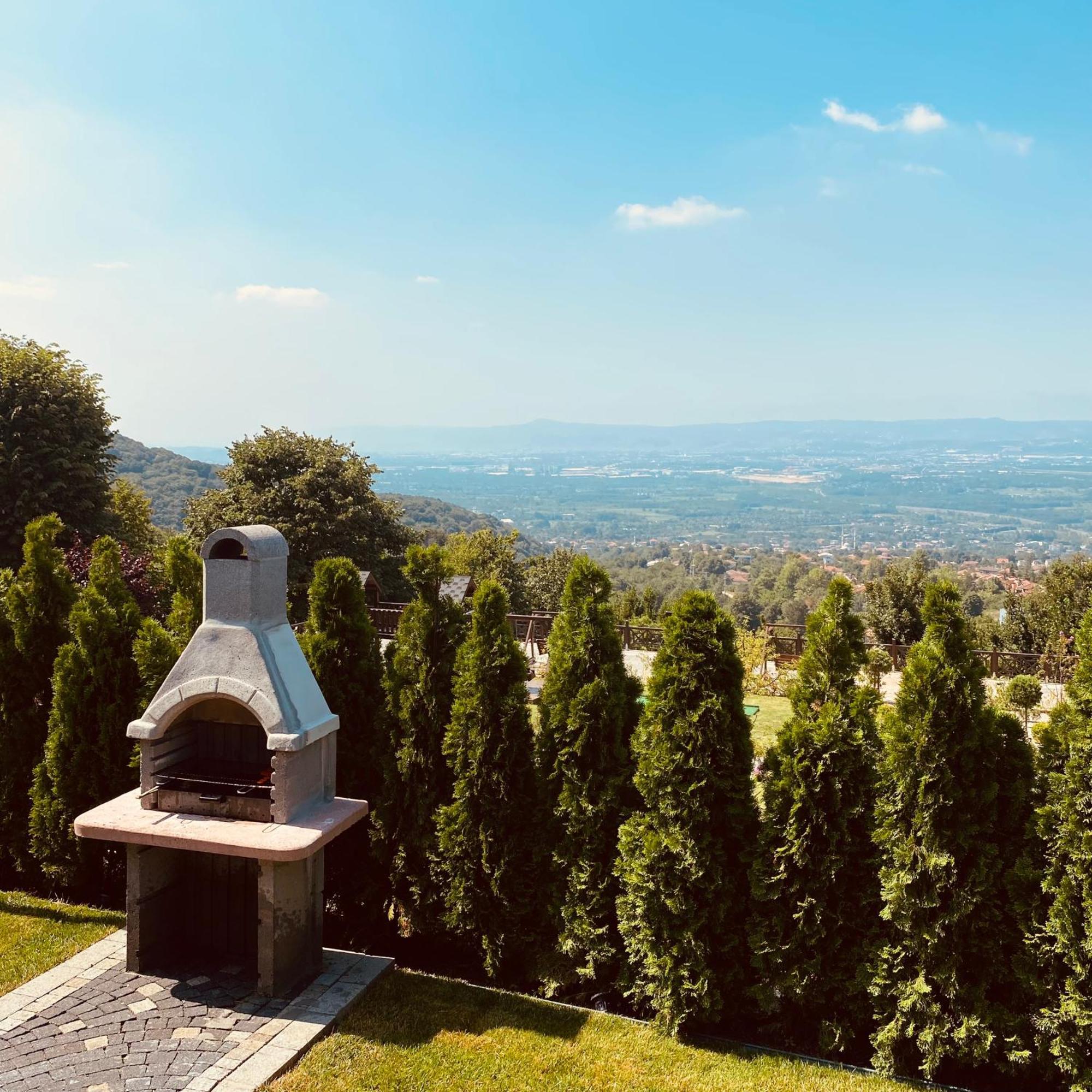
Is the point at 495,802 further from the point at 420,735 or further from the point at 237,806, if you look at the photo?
the point at 237,806

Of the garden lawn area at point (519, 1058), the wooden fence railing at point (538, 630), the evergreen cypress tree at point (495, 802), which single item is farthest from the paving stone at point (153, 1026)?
the wooden fence railing at point (538, 630)

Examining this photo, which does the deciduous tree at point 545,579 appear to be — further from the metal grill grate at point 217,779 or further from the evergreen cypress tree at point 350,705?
the metal grill grate at point 217,779

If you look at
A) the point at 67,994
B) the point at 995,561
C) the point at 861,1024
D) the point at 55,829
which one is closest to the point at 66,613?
the point at 55,829

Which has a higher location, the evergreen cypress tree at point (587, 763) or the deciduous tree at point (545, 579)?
the evergreen cypress tree at point (587, 763)

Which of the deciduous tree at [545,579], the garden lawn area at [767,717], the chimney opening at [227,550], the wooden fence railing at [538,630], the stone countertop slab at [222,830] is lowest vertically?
the deciduous tree at [545,579]

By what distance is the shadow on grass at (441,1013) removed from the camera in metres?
5.94

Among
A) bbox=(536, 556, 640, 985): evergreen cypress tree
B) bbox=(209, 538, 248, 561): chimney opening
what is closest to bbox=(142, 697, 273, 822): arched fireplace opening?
bbox=(209, 538, 248, 561): chimney opening

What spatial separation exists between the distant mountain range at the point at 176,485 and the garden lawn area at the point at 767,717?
137 ft

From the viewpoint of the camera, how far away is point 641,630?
898 inches

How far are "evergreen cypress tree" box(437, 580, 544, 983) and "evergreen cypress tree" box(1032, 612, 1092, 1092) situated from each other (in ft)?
11.7

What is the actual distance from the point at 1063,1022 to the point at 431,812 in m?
4.65

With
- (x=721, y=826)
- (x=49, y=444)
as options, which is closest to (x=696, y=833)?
(x=721, y=826)

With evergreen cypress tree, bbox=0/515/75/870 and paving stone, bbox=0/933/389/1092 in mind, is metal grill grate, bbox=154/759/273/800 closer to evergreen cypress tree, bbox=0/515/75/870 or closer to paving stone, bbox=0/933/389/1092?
paving stone, bbox=0/933/389/1092

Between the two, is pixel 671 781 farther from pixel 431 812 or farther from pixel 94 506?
pixel 94 506
